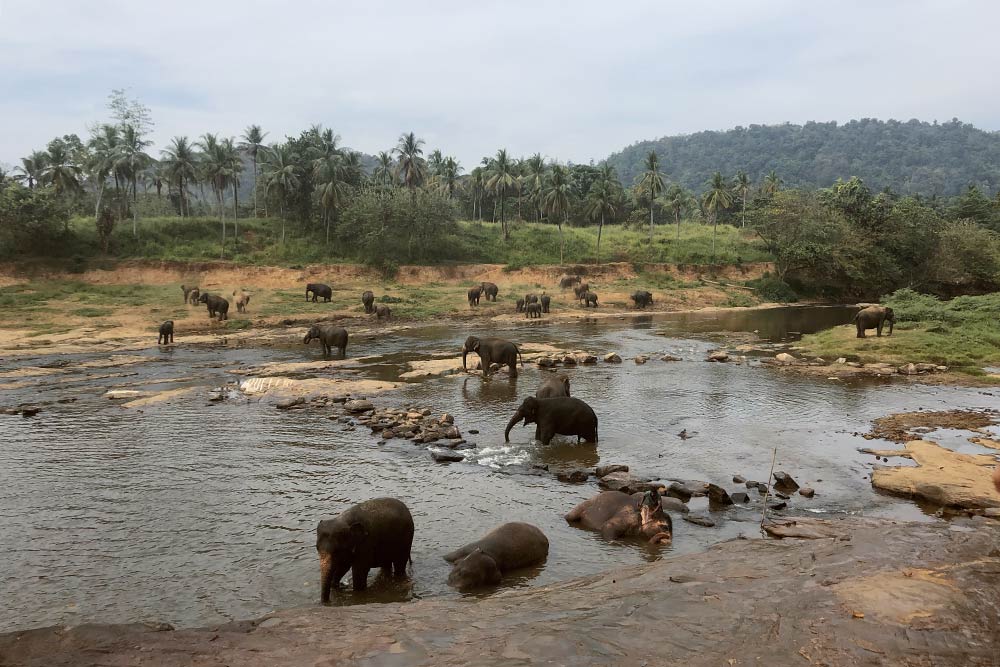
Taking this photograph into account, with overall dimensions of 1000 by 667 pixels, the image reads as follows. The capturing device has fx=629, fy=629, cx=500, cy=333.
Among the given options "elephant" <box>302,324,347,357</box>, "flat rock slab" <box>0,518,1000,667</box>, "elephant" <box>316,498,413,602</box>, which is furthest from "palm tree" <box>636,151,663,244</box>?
"elephant" <box>316,498,413,602</box>

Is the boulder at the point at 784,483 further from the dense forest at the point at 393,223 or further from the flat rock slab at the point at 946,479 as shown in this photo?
the dense forest at the point at 393,223

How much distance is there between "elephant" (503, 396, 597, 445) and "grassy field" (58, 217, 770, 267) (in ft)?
150

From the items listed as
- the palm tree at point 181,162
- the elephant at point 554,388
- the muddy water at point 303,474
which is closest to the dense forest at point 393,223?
the palm tree at point 181,162

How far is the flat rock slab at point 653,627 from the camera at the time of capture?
605 centimetres

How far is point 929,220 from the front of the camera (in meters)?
62.1

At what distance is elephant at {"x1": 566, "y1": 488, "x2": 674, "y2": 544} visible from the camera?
1016 cm

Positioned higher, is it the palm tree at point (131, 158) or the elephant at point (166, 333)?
the palm tree at point (131, 158)

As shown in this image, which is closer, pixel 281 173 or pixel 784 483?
pixel 784 483

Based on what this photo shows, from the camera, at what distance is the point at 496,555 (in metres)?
9.11

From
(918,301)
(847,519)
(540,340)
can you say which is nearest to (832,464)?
(847,519)

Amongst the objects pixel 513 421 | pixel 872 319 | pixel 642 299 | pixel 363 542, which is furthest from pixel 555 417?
pixel 642 299

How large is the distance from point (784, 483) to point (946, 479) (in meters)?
2.90

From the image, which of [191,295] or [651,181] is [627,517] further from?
[651,181]

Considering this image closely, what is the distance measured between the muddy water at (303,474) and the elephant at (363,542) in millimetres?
300
